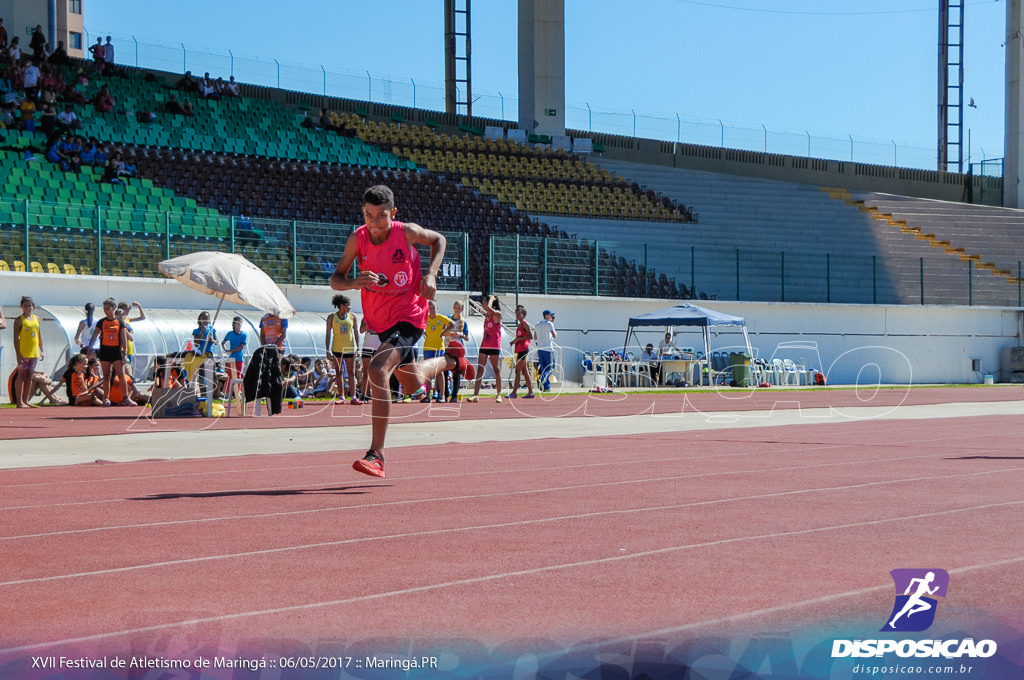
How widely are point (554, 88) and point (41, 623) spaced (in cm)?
4481

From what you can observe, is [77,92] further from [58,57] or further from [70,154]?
[70,154]

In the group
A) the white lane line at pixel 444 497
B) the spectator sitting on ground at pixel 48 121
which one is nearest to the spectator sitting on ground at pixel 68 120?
the spectator sitting on ground at pixel 48 121

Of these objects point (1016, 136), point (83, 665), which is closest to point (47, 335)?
point (83, 665)

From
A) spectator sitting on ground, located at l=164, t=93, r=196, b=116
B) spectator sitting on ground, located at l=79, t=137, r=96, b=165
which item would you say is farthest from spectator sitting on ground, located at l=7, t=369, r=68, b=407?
spectator sitting on ground, located at l=164, t=93, r=196, b=116

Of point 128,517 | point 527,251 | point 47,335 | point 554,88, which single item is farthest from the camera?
point 554,88

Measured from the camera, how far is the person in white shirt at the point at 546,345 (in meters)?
27.0

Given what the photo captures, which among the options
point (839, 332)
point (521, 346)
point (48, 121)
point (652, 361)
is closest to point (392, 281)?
point (521, 346)

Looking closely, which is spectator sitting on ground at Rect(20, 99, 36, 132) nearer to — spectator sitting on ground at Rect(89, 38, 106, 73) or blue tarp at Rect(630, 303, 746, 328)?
spectator sitting on ground at Rect(89, 38, 106, 73)

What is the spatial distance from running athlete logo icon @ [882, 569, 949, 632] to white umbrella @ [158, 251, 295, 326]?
45.7 ft

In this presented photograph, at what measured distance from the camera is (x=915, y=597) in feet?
15.6

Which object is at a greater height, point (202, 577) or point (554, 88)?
point (554, 88)

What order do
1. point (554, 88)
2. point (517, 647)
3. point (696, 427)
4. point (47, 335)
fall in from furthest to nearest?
point (554, 88), point (47, 335), point (696, 427), point (517, 647)

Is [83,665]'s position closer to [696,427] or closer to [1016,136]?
A: [696,427]

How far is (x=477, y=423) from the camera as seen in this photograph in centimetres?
1658
